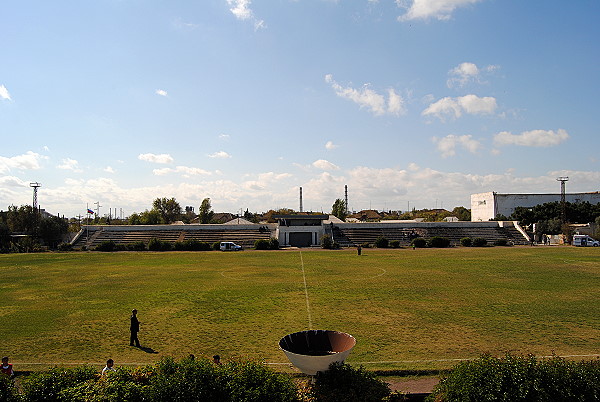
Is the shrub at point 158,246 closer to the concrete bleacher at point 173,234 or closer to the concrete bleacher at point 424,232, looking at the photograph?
the concrete bleacher at point 173,234

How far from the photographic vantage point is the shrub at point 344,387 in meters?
7.88

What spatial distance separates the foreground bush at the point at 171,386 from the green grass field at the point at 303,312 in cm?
443

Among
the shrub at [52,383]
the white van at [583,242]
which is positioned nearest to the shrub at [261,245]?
the white van at [583,242]

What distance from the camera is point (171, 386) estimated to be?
7.54m

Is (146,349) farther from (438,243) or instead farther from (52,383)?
(438,243)

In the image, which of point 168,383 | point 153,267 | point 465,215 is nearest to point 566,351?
point 168,383

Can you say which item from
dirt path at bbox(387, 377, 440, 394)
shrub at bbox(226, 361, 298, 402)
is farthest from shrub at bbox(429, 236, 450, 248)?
shrub at bbox(226, 361, 298, 402)

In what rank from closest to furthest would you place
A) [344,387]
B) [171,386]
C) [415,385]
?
[171,386]
[344,387]
[415,385]

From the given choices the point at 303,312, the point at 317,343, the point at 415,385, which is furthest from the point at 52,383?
the point at 303,312

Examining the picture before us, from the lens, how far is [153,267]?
123 feet

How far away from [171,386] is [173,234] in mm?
68160

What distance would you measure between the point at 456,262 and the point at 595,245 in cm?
3344

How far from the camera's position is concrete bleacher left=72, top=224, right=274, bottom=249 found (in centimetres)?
6888

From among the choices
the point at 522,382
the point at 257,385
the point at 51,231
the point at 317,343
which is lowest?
the point at 257,385
